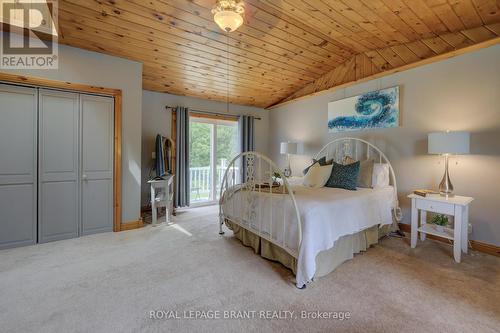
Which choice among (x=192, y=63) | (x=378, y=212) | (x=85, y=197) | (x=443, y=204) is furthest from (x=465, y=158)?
(x=85, y=197)

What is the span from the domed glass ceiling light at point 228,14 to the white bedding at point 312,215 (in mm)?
1796

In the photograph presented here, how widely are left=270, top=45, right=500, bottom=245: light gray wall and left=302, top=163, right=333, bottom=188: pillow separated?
1.15 m

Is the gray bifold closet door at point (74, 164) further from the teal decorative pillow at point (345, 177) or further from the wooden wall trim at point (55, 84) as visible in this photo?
the teal decorative pillow at point (345, 177)

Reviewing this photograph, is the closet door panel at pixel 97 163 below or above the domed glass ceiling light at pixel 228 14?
below

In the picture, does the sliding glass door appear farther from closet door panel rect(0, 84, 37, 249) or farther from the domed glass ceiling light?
Answer: the domed glass ceiling light

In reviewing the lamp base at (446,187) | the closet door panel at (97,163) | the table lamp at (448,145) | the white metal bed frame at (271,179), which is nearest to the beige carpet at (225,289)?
the white metal bed frame at (271,179)

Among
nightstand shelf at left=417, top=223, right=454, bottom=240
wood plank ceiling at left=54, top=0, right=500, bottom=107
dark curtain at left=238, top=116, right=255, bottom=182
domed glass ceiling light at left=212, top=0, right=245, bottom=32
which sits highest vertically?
wood plank ceiling at left=54, top=0, right=500, bottom=107

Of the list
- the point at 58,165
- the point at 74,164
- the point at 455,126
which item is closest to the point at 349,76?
the point at 455,126

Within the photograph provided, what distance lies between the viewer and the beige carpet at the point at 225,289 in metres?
1.57

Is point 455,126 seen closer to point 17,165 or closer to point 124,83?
point 124,83

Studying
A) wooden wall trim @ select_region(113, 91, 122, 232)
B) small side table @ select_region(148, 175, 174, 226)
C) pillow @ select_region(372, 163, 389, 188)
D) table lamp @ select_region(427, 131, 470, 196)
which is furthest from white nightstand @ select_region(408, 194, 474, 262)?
wooden wall trim @ select_region(113, 91, 122, 232)

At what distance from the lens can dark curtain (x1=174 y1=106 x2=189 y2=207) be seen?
185 inches

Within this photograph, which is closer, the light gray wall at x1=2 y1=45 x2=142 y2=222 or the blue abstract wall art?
the light gray wall at x1=2 y1=45 x2=142 y2=222

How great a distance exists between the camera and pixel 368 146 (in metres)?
3.79
